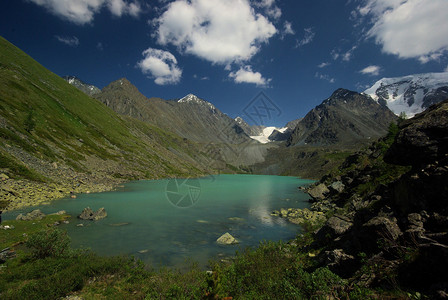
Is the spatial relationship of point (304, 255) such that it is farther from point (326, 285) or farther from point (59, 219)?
point (59, 219)

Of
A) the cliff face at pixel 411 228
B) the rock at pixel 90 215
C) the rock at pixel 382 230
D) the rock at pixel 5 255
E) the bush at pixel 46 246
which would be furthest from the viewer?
the rock at pixel 90 215

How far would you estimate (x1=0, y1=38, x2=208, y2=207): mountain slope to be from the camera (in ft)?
134

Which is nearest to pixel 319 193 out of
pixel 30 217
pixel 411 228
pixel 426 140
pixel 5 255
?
pixel 426 140

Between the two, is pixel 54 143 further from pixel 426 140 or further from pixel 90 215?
pixel 426 140

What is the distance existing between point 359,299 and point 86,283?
13.1m

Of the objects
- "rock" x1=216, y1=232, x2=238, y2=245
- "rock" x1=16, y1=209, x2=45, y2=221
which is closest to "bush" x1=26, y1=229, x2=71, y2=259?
"rock" x1=16, y1=209, x2=45, y2=221

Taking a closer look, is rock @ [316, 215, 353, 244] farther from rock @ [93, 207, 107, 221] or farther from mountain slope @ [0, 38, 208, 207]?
mountain slope @ [0, 38, 208, 207]

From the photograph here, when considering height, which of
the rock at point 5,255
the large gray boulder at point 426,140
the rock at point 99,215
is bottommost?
the rock at point 99,215

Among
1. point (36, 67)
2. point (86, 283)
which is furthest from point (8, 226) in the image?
point (36, 67)

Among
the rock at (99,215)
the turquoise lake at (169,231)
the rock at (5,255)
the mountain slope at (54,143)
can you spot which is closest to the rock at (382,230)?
the turquoise lake at (169,231)

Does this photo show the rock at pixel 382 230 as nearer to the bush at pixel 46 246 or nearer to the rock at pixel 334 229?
the rock at pixel 334 229

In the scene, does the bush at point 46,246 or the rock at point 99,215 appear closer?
the bush at point 46,246

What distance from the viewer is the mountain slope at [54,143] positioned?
40.8m

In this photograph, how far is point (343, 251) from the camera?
36.3ft
